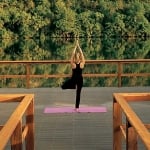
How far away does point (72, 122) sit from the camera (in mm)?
8523

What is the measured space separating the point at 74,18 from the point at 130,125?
2614 inches

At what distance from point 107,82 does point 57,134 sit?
15356 millimetres

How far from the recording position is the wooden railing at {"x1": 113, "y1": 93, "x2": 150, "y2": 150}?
11.2 ft

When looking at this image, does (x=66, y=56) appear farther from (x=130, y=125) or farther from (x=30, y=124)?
(x=130, y=125)

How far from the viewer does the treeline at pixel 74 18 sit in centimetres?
6600

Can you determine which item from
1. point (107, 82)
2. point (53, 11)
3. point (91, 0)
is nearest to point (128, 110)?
point (107, 82)

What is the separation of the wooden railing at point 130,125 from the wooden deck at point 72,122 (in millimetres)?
1265

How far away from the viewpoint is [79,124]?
835cm

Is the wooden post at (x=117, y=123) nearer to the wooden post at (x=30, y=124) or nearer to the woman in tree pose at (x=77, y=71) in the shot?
the wooden post at (x=30, y=124)

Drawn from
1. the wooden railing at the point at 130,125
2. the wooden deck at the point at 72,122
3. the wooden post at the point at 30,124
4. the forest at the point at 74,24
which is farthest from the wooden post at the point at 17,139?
the forest at the point at 74,24

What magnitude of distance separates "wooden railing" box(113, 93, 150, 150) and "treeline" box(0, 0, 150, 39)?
197ft

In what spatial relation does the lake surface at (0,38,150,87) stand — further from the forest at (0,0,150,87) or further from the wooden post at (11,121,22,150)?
the wooden post at (11,121,22,150)

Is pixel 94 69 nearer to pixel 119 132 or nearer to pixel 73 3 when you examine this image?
pixel 119 132

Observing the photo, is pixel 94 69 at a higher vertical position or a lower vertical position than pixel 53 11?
lower
